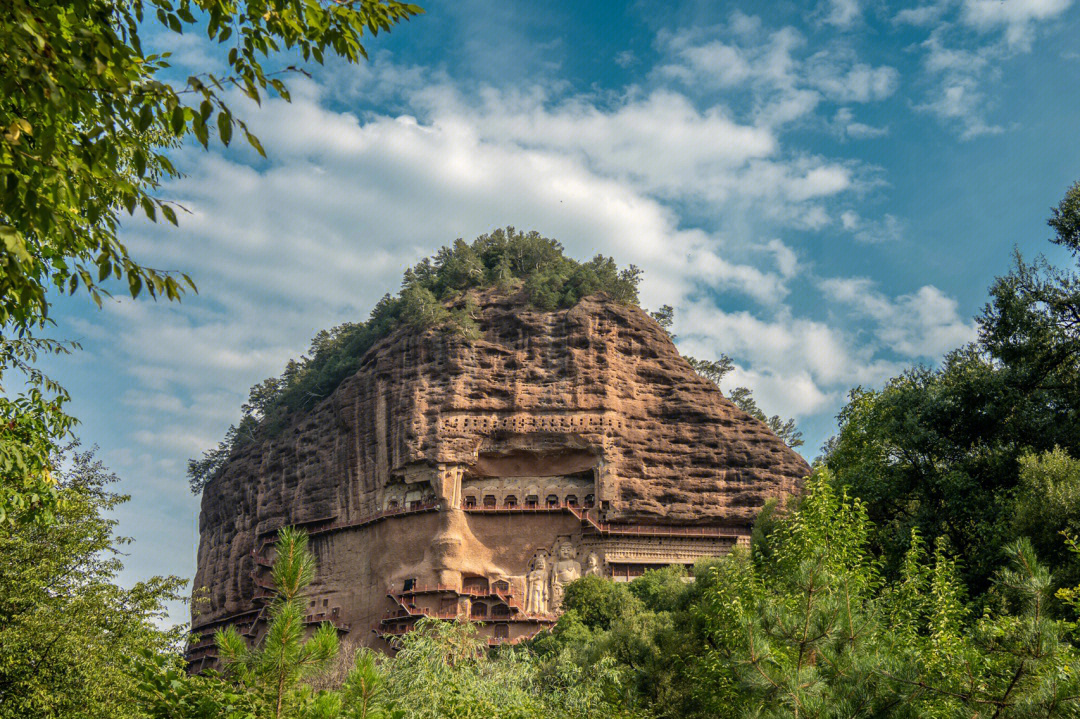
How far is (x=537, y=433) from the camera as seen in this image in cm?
A: 4769

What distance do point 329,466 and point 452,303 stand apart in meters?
10.1

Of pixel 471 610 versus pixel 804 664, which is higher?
pixel 471 610

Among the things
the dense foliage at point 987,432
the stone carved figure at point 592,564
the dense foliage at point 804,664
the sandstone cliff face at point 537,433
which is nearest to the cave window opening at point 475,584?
the sandstone cliff face at point 537,433

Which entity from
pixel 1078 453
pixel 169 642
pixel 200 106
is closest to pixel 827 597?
pixel 200 106

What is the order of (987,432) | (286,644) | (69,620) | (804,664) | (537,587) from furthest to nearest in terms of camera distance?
(537,587), (987,432), (69,620), (804,664), (286,644)

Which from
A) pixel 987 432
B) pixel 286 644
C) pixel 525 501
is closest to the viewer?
pixel 286 644

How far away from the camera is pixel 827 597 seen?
37.7 ft

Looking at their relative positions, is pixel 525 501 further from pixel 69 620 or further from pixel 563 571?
pixel 69 620

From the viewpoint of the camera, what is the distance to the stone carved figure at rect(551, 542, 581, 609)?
45188mm

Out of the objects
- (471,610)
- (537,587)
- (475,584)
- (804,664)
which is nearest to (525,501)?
(537,587)

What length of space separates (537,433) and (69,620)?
32001 mm

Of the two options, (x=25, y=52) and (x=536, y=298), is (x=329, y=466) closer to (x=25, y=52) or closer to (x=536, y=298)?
(x=536, y=298)

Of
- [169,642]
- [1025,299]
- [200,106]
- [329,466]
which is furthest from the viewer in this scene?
[329,466]

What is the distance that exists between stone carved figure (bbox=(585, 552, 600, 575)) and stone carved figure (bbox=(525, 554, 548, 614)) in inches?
72.3
